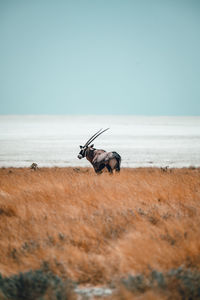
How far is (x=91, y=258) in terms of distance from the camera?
381 cm

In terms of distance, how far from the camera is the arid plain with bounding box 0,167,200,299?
3543 millimetres

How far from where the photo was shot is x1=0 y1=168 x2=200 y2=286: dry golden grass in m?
3.67

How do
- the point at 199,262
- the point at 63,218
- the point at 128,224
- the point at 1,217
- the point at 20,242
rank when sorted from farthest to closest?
the point at 1,217
the point at 63,218
the point at 128,224
the point at 20,242
the point at 199,262

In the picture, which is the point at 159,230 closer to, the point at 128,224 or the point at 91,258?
the point at 128,224

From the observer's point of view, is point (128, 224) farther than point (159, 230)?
Yes

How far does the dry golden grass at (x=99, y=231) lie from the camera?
3674mm

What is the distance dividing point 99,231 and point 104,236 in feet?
0.42

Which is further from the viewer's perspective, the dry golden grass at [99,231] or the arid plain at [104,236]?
the dry golden grass at [99,231]

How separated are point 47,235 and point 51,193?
9.35 ft

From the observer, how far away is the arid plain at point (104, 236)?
139 inches

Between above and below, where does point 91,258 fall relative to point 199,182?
below

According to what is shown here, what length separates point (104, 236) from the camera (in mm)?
4586

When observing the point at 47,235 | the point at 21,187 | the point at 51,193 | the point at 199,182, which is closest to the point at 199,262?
the point at 47,235

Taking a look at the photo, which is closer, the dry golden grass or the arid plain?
the arid plain
